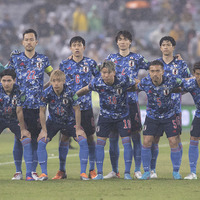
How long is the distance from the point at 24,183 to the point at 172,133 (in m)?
2.15

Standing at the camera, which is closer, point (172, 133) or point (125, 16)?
point (172, 133)

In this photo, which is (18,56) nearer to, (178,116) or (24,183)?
(24,183)

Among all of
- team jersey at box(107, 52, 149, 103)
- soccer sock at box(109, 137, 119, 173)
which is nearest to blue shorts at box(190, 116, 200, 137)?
team jersey at box(107, 52, 149, 103)

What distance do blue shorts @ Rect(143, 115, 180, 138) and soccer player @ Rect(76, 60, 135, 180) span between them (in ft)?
0.90

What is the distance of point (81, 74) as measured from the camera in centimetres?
827

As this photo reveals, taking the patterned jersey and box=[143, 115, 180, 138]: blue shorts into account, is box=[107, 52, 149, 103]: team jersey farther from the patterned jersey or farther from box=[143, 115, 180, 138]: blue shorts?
box=[143, 115, 180, 138]: blue shorts

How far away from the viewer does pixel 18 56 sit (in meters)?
8.20

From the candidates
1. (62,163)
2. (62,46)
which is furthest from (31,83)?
(62,46)

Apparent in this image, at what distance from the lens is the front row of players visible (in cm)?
775

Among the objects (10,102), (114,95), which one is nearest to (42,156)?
(10,102)

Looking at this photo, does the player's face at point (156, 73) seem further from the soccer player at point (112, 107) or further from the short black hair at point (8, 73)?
the short black hair at point (8, 73)

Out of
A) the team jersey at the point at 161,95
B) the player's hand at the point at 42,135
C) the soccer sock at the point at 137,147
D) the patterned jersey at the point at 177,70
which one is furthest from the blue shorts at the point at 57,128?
the patterned jersey at the point at 177,70

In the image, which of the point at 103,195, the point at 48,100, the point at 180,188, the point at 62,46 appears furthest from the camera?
the point at 62,46

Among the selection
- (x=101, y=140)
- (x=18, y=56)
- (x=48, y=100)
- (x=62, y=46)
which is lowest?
(x=101, y=140)
